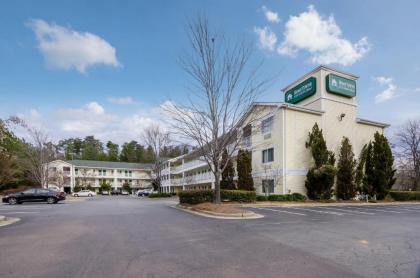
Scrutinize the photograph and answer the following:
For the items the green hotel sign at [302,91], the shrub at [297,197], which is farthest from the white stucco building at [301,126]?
the shrub at [297,197]

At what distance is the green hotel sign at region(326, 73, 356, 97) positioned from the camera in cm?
2873

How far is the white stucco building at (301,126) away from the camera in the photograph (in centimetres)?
2709

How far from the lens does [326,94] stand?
2905 cm

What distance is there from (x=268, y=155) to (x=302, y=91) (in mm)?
7693

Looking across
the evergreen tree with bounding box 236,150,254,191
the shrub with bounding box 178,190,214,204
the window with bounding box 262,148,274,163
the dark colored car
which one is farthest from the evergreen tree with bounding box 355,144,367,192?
the dark colored car

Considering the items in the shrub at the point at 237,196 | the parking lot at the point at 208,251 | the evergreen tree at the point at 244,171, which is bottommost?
the shrub at the point at 237,196

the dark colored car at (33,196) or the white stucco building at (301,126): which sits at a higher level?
the white stucco building at (301,126)

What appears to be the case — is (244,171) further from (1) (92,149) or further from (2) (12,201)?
(1) (92,149)

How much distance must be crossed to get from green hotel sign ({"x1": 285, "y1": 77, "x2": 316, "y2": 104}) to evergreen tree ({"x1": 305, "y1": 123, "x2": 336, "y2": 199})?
4.44 meters

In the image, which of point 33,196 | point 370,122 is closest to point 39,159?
point 33,196

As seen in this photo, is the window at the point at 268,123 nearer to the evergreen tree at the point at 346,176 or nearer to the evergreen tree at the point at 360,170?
the evergreen tree at the point at 346,176

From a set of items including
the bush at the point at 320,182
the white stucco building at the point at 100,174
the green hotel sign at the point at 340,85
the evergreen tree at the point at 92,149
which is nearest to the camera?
the bush at the point at 320,182

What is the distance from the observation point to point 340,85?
29.6 m

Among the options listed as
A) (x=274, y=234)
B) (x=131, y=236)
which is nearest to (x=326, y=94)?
(x=274, y=234)
